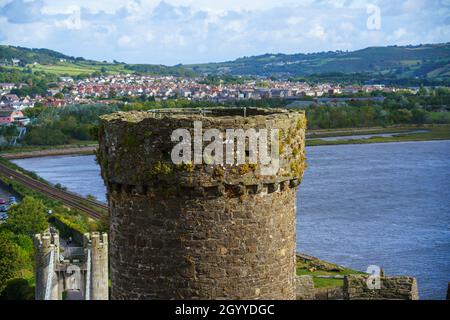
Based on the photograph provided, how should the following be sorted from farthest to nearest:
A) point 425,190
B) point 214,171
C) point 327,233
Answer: point 425,190 → point 327,233 → point 214,171

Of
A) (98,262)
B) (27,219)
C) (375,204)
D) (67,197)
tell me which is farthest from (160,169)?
(67,197)

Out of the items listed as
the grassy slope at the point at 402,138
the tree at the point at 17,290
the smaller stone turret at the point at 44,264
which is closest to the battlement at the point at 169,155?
the smaller stone turret at the point at 44,264

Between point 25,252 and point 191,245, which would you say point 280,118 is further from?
point 25,252

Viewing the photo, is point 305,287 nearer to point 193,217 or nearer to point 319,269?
point 193,217

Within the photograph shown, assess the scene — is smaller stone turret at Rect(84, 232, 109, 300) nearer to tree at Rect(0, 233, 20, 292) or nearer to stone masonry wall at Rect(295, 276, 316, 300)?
tree at Rect(0, 233, 20, 292)

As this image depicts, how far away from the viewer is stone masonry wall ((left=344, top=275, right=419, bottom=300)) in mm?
7992

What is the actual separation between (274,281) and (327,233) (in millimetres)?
31702

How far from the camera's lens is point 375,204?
146 ft

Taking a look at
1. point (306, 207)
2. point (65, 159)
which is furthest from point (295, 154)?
point (65, 159)

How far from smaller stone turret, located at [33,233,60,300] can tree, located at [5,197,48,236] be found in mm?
13055

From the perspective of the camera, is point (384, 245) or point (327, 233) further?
point (327, 233)

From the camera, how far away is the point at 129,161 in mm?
5215

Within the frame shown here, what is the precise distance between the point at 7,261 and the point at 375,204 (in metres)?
22.6

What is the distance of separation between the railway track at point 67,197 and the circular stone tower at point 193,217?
3674 centimetres
